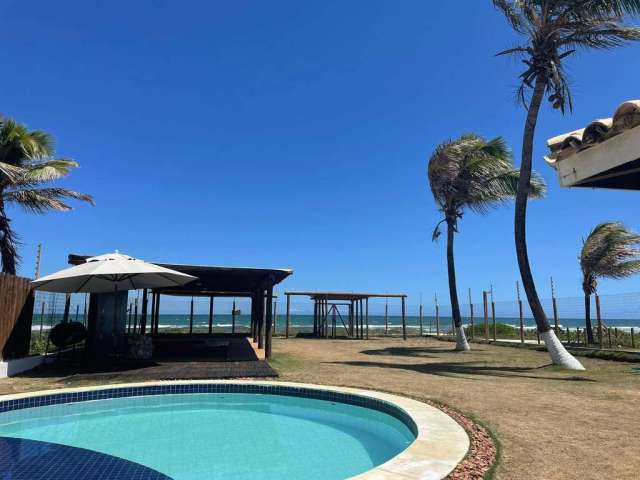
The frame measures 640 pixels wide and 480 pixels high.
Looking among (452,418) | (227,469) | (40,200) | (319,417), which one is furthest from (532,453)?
(40,200)

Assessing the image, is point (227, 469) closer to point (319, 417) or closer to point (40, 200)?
point (319, 417)

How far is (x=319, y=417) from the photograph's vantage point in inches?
288

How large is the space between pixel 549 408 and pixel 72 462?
6.26 m

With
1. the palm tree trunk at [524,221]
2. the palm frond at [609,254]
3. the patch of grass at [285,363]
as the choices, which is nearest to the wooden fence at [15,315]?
the patch of grass at [285,363]

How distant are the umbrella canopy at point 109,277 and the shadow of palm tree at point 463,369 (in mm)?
5252

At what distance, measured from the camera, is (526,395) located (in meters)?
7.46

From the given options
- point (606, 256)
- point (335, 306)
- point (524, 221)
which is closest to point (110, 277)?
point (524, 221)

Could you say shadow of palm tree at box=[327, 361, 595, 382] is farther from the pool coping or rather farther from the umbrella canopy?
the umbrella canopy

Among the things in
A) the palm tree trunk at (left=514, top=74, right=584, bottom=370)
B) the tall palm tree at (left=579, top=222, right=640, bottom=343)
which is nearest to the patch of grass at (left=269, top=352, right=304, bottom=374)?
the palm tree trunk at (left=514, top=74, right=584, bottom=370)

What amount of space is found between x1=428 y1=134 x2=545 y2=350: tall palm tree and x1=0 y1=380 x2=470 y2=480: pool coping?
1067 centimetres

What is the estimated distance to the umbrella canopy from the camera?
29.0ft

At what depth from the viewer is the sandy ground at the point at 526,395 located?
13.5ft

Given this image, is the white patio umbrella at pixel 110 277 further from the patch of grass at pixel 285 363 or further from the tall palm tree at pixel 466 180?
the tall palm tree at pixel 466 180

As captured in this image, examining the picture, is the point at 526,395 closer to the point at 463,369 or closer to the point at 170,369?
the point at 463,369
